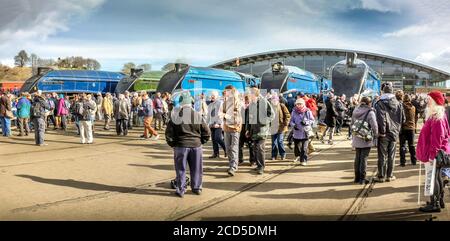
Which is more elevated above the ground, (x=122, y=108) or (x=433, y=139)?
(x=122, y=108)

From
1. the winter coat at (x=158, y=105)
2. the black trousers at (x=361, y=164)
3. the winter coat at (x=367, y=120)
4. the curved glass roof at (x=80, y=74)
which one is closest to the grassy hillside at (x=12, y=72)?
the curved glass roof at (x=80, y=74)

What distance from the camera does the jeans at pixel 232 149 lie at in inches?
307

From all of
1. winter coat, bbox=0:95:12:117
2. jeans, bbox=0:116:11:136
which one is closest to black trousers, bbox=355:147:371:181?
winter coat, bbox=0:95:12:117

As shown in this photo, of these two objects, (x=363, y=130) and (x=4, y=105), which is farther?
(x=4, y=105)

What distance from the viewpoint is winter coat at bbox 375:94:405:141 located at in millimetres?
7109

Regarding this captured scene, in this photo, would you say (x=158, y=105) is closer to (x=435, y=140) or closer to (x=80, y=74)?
(x=80, y=74)

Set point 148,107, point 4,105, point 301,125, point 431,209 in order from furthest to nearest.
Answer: point 4,105, point 148,107, point 301,125, point 431,209

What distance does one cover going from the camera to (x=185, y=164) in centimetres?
623

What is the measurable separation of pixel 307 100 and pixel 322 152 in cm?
245

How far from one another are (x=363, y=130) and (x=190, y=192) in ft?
11.4

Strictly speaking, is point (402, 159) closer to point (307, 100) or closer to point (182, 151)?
point (307, 100)

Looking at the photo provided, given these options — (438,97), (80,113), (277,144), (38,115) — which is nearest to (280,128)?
(277,144)

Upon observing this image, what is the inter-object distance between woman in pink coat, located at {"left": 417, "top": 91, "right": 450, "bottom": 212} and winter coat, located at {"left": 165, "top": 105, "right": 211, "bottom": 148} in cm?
351
